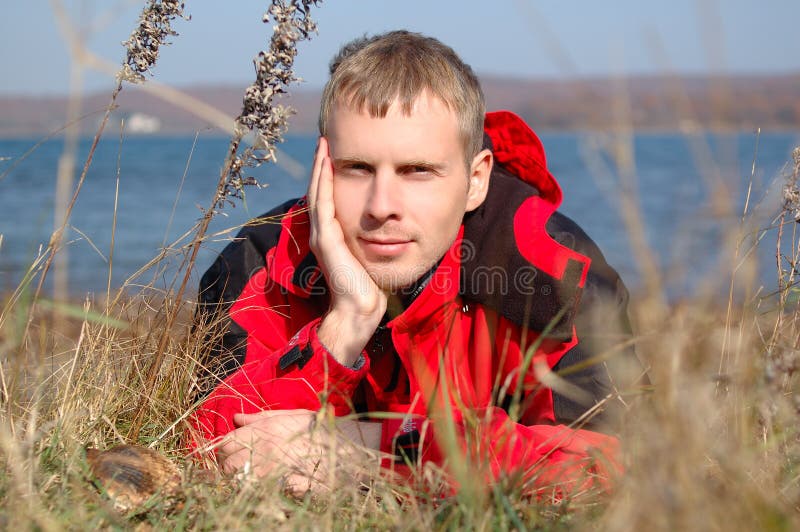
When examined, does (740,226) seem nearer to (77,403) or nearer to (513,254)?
(513,254)

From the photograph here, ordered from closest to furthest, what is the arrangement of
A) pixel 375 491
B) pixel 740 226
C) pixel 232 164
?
pixel 375 491
pixel 232 164
pixel 740 226

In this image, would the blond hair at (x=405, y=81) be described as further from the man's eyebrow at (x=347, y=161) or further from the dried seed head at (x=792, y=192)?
the dried seed head at (x=792, y=192)

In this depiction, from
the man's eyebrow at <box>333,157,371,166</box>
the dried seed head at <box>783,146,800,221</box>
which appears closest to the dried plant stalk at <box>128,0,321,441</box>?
the man's eyebrow at <box>333,157,371,166</box>

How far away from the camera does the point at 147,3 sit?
2.46m

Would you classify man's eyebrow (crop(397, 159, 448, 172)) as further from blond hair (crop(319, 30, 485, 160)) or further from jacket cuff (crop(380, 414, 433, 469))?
jacket cuff (crop(380, 414, 433, 469))

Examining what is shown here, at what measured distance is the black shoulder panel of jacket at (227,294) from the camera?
2.79 metres

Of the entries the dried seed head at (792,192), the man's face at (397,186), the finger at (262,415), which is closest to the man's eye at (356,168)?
→ the man's face at (397,186)

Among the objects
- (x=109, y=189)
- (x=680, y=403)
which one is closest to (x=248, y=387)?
(x=680, y=403)

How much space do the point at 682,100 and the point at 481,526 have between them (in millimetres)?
1046

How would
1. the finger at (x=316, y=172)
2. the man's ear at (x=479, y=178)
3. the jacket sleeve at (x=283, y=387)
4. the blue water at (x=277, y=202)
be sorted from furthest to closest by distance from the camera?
1. the man's ear at (x=479, y=178)
2. the finger at (x=316, y=172)
3. the jacket sleeve at (x=283, y=387)
4. the blue water at (x=277, y=202)

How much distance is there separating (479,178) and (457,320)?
607mm

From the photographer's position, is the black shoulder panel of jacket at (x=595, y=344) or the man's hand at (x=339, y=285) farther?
the man's hand at (x=339, y=285)

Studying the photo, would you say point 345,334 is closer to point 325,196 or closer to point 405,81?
point 325,196

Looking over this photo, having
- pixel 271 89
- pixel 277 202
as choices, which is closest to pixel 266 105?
pixel 271 89
